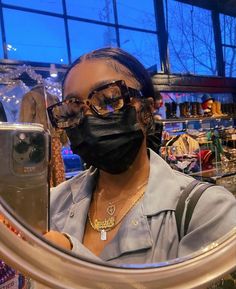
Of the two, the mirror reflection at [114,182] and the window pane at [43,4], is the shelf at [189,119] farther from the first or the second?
the window pane at [43,4]

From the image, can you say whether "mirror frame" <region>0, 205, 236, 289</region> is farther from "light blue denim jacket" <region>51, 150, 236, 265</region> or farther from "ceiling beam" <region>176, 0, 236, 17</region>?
"ceiling beam" <region>176, 0, 236, 17</region>

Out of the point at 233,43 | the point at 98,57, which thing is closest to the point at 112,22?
the point at 98,57

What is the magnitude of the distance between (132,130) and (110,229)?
11 cm

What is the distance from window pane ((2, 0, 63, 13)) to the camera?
27cm

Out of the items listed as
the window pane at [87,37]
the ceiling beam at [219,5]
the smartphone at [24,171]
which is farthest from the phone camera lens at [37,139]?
the ceiling beam at [219,5]

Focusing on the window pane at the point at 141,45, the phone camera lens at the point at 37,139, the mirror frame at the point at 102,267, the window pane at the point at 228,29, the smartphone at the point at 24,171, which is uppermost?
the window pane at the point at 228,29

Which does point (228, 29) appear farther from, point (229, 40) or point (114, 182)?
point (114, 182)

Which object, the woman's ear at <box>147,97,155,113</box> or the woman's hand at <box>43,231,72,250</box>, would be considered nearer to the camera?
the woman's hand at <box>43,231,72,250</box>

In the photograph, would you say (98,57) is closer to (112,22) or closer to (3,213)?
(112,22)

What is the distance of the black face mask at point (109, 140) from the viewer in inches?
11.5

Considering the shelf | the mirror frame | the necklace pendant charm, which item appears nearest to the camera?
the mirror frame

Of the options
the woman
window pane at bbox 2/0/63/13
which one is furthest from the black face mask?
window pane at bbox 2/0/63/13

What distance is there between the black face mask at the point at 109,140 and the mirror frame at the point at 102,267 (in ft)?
0.35

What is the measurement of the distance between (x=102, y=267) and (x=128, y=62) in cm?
21
